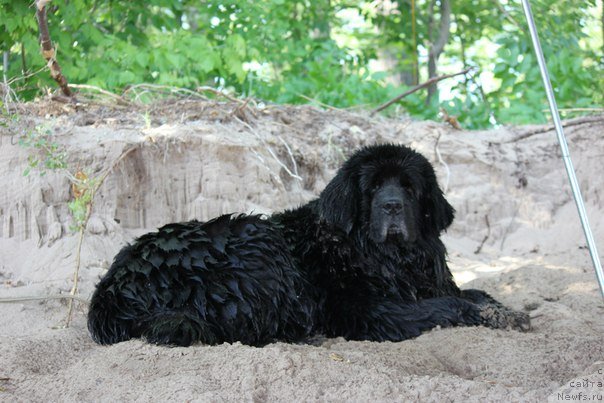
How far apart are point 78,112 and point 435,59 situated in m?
7.07

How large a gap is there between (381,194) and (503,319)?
127 centimetres

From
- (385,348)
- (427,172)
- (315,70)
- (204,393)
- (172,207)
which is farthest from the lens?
→ (315,70)

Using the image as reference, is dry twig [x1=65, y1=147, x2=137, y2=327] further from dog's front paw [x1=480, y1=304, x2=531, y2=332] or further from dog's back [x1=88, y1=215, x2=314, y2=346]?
dog's front paw [x1=480, y1=304, x2=531, y2=332]

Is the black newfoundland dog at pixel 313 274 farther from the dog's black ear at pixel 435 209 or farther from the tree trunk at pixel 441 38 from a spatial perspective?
the tree trunk at pixel 441 38

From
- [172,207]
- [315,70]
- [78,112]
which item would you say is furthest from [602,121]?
[78,112]

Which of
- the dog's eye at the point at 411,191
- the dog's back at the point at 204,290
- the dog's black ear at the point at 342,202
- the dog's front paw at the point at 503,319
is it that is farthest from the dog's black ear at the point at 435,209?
the dog's back at the point at 204,290

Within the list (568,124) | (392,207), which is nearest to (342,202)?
(392,207)

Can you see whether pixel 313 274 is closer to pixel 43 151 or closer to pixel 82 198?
pixel 82 198

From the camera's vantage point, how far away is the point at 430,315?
201 inches

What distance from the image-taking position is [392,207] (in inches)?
200

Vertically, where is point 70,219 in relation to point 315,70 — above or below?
below

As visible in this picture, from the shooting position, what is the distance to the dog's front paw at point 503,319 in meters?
5.10

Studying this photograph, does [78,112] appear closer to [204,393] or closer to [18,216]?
[18,216]

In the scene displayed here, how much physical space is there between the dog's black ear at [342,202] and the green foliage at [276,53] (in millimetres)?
3602
